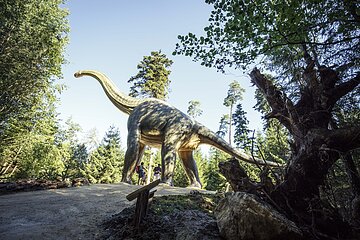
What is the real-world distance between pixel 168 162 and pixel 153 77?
11854 millimetres

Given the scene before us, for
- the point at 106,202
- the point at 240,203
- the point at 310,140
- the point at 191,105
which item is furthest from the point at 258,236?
the point at 191,105

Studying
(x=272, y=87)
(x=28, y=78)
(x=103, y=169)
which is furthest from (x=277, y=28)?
(x=103, y=169)

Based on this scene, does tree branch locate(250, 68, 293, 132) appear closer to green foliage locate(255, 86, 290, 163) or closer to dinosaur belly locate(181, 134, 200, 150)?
green foliage locate(255, 86, 290, 163)

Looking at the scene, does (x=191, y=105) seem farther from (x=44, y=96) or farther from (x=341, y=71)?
(x=341, y=71)

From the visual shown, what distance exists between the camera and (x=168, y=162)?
A: 6992mm

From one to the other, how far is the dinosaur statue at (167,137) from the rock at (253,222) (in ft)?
12.7

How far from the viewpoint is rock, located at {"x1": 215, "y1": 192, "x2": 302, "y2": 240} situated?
2.72 metres

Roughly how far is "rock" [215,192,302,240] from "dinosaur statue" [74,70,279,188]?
153 inches

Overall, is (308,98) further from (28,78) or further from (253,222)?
(28,78)

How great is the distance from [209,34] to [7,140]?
10397 mm

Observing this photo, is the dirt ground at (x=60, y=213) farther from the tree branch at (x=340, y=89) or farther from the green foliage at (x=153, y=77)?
the green foliage at (x=153, y=77)

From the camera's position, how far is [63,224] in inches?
151

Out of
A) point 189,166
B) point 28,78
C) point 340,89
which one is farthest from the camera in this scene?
point 28,78

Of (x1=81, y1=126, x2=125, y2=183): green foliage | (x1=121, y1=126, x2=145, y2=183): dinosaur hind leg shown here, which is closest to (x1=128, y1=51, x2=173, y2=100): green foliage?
(x1=81, y1=126, x2=125, y2=183): green foliage
